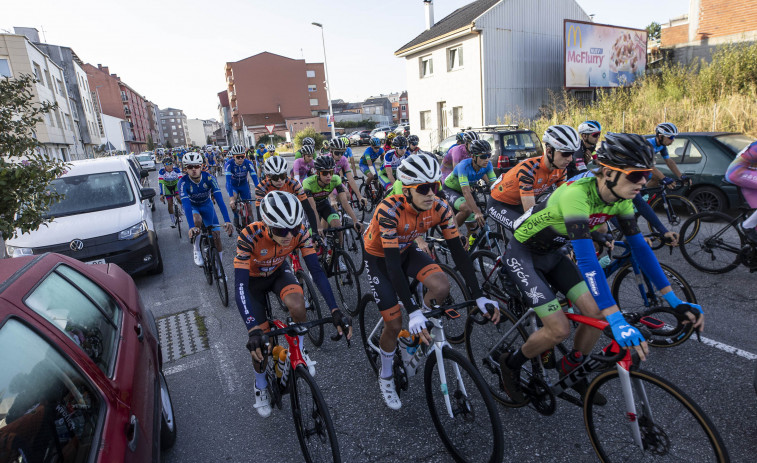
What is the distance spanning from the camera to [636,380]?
2395 mm

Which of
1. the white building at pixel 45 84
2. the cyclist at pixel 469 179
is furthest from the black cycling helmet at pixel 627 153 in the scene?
the white building at pixel 45 84

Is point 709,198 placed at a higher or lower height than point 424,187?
lower

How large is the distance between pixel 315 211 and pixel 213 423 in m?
3.53

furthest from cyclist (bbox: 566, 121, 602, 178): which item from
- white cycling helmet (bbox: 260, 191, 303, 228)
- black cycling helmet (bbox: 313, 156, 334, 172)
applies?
white cycling helmet (bbox: 260, 191, 303, 228)

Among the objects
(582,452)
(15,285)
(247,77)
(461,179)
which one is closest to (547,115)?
(461,179)

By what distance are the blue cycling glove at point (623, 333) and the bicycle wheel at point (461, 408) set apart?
813 mm

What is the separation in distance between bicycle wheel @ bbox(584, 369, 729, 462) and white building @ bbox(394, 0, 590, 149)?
22870 millimetres

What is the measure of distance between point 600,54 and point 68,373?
29.0 meters

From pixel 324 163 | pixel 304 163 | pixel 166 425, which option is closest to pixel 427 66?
pixel 304 163

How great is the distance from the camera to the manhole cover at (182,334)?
4830 mm

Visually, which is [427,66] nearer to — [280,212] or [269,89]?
[280,212]

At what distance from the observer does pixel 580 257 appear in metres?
2.80

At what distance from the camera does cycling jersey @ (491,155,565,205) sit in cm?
473

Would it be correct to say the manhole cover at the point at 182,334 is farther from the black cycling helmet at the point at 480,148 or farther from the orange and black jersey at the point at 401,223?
the black cycling helmet at the point at 480,148
